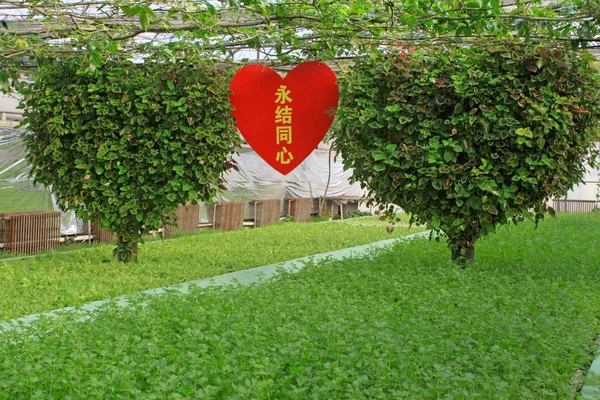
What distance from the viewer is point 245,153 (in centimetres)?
1733

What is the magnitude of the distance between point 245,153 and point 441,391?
13940 mm

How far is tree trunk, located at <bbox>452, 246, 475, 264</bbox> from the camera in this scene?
341 inches

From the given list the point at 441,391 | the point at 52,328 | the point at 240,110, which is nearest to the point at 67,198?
the point at 240,110

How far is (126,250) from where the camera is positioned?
30.7 feet

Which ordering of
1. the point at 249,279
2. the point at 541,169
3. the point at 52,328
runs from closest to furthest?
the point at 52,328 → the point at 541,169 → the point at 249,279

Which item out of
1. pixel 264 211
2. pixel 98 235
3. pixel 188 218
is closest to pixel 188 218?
pixel 188 218

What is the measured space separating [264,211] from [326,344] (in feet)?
40.7

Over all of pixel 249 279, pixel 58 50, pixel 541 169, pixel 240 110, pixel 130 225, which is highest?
pixel 58 50

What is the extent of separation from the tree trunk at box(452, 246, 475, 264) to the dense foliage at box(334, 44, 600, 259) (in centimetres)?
20

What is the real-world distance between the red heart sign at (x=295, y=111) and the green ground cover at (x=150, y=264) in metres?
1.82

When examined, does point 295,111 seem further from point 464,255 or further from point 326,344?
point 326,344

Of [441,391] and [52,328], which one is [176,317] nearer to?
[52,328]

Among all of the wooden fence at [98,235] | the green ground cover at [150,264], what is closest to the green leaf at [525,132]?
the green ground cover at [150,264]

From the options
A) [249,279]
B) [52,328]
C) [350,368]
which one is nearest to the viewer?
[350,368]
